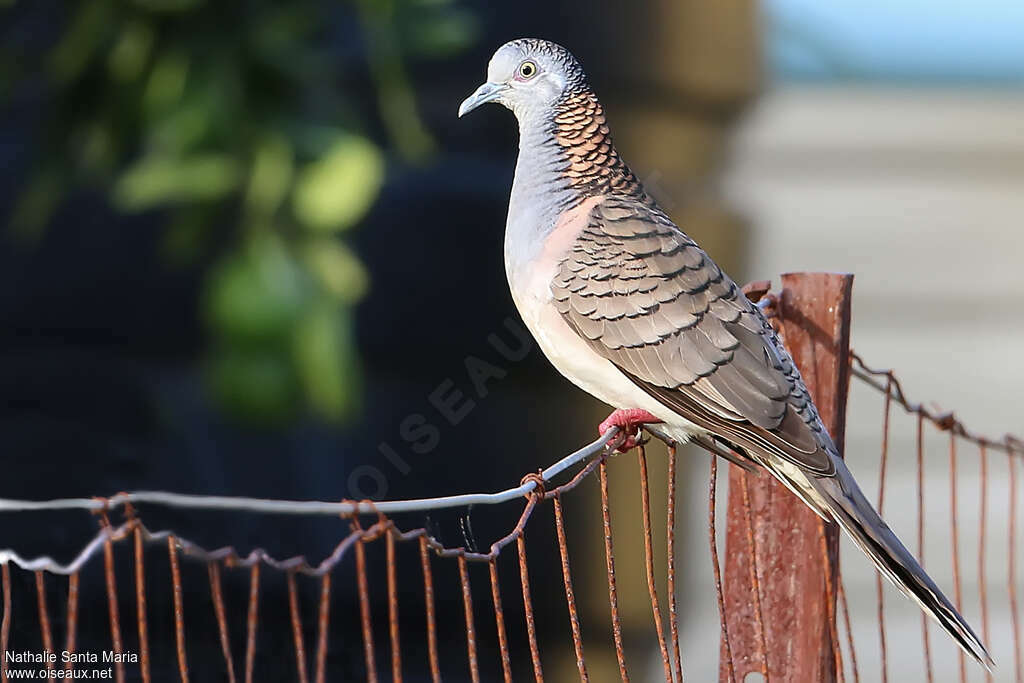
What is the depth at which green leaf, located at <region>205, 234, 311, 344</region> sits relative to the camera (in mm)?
1501

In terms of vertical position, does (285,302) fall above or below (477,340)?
below

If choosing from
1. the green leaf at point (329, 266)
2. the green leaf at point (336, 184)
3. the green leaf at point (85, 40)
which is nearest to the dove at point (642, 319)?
the green leaf at point (336, 184)

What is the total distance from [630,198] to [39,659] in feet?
2.84

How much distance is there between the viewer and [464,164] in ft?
8.57

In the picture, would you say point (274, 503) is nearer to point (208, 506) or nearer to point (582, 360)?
point (208, 506)

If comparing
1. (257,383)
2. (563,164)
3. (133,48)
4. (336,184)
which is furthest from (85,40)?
(563,164)

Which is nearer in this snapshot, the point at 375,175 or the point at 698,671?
the point at 375,175

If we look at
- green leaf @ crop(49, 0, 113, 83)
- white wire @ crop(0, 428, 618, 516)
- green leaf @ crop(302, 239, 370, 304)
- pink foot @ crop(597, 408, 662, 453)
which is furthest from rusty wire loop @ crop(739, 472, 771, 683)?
green leaf @ crop(49, 0, 113, 83)

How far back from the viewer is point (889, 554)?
117 centimetres

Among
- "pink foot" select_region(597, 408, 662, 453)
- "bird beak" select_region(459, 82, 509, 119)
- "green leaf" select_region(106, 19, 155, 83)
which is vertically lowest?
"pink foot" select_region(597, 408, 662, 453)

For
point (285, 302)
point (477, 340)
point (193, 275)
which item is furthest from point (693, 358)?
point (193, 275)

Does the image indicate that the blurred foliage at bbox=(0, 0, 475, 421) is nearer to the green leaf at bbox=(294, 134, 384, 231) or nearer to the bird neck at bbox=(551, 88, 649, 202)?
the green leaf at bbox=(294, 134, 384, 231)

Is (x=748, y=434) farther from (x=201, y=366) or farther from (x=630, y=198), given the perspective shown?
(x=201, y=366)

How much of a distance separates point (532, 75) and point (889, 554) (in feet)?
2.28
